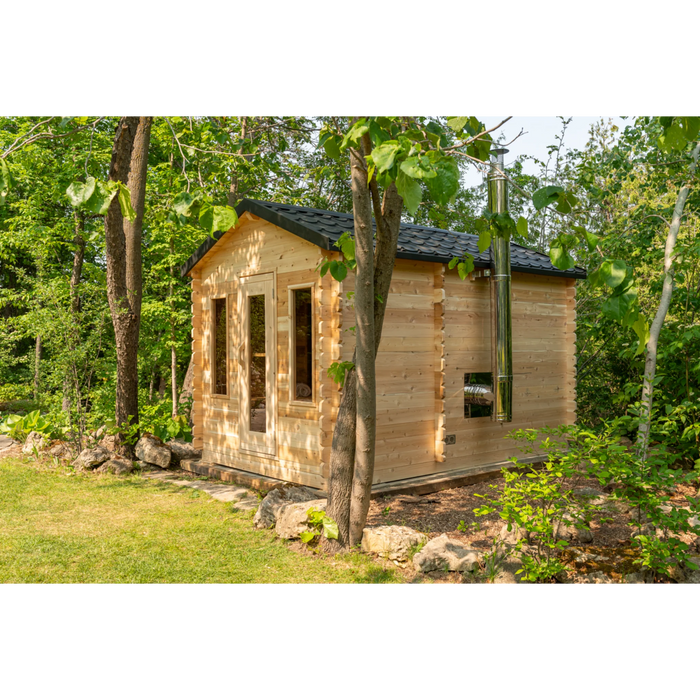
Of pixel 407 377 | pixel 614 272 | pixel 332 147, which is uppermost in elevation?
pixel 332 147

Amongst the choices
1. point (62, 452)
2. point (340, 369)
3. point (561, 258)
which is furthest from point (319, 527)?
point (62, 452)

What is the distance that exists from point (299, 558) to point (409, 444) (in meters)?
2.66

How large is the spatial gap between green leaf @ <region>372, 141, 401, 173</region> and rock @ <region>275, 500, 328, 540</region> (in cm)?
356

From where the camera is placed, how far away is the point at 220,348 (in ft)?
27.5

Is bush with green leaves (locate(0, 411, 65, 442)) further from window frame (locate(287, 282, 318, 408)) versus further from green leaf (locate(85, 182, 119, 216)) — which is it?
green leaf (locate(85, 182, 119, 216))

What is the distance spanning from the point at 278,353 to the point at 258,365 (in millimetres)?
518

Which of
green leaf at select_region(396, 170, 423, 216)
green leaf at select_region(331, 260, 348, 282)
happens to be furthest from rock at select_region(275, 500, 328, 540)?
green leaf at select_region(396, 170, 423, 216)

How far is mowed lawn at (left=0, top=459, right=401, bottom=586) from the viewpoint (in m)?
4.32

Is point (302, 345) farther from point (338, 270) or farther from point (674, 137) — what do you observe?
point (674, 137)

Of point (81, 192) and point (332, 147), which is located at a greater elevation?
point (332, 147)

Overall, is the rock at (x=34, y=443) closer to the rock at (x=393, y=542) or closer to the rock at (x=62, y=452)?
the rock at (x=62, y=452)

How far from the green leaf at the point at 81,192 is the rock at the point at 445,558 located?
10.6 ft

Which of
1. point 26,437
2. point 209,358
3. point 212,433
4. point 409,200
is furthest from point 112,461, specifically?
point 409,200
